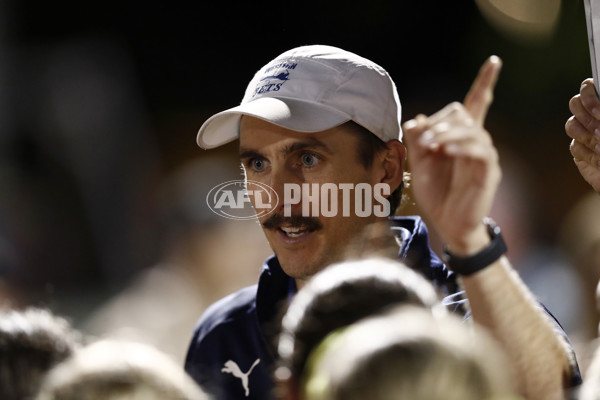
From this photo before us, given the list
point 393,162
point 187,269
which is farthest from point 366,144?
point 187,269

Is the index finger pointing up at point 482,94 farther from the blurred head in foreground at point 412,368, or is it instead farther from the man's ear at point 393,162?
the man's ear at point 393,162

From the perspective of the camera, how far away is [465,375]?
0.87m

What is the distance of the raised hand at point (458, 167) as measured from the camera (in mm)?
1239

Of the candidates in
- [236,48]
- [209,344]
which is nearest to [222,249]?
[209,344]

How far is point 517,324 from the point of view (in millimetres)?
1276

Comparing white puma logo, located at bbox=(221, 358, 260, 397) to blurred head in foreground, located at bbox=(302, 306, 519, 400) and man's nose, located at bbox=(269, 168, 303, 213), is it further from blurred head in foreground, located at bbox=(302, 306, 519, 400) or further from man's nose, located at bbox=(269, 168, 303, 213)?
blurred head in foreground, located at bbox=(302, 306, 519, 400)

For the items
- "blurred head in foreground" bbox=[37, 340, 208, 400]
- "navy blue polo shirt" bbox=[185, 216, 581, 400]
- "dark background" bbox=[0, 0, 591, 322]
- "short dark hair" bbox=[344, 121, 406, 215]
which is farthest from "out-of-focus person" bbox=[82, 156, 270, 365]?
"blurred head in foreground" bbox=[37, 340, 208, 400]

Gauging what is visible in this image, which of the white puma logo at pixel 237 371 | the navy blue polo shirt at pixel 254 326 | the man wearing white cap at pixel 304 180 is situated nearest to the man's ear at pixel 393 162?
the man wearing white cap at pixel 304 180

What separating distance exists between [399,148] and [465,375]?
4.75 feet

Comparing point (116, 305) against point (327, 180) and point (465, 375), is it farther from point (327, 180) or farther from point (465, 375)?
point (465, 375)

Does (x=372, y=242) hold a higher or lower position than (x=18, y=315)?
lower

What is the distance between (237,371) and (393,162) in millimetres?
754

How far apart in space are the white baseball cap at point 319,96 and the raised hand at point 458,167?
0.80 metres

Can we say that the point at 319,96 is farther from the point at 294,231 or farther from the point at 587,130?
the point at 587,130
